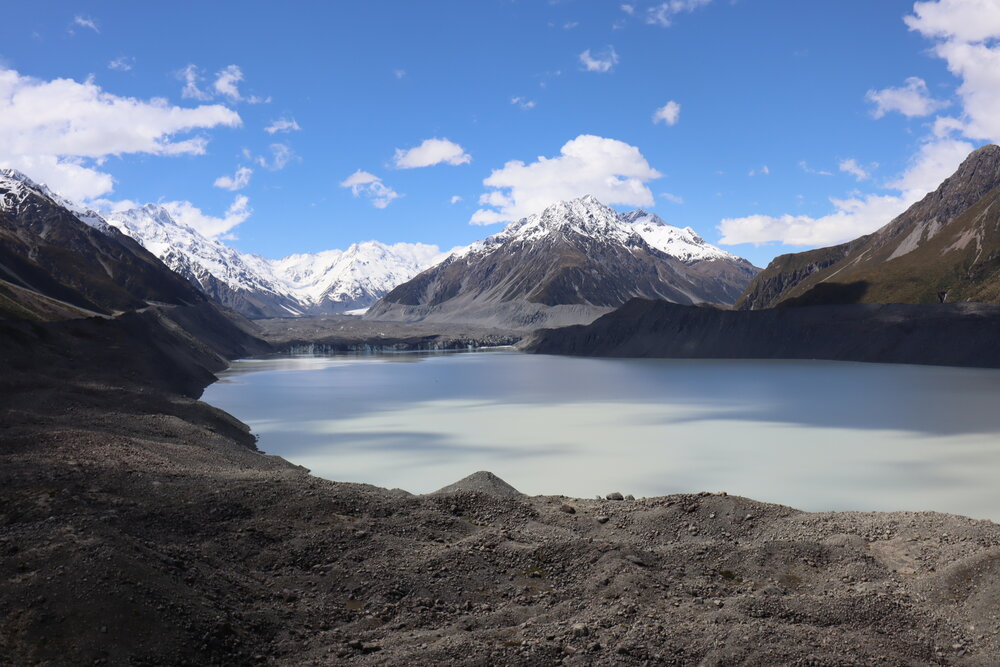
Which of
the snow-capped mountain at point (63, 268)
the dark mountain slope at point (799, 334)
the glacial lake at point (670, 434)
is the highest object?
the snow-capped mountain at point (63, 268)

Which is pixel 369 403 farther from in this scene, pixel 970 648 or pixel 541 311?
pixel 541 311

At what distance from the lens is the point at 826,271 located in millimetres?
146250

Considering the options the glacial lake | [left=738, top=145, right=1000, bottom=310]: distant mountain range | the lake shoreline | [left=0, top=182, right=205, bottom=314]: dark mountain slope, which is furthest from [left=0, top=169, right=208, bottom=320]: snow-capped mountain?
[left=738, top=145, right=1000, bottom=310]: distant mountain range

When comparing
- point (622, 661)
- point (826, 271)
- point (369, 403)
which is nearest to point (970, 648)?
point (622, 661)

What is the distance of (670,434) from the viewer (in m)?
28.8

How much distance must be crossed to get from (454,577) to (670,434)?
64.6 ft

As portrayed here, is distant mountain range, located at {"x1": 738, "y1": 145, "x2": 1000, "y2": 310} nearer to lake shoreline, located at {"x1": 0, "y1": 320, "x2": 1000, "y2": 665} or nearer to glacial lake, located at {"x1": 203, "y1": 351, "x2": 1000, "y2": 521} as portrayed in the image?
glacial lake, located at {"x1": 203, "y1": 351, "x2": 1000, "y2": 521}

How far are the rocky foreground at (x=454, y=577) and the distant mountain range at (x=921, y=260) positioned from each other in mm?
83163

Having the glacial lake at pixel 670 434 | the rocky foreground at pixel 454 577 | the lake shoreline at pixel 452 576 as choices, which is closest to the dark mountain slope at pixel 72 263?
the glacial lake at pixel 670 434

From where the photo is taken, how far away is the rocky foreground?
26.7 feet

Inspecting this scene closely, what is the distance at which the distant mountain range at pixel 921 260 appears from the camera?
9281 centimetres

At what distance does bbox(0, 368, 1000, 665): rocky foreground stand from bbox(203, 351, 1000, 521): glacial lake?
5.35 meters

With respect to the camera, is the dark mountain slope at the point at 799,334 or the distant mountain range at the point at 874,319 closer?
the dark mountain slope at the point at 799,334

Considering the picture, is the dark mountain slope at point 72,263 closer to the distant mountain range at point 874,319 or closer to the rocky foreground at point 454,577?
the distant mountain range at point 874,319
